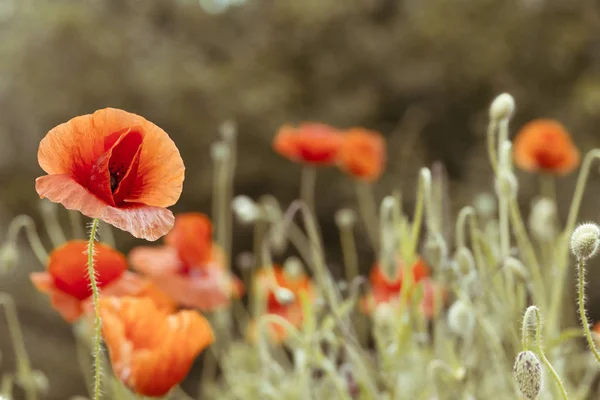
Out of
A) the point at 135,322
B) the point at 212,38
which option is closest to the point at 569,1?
the point at 212,38

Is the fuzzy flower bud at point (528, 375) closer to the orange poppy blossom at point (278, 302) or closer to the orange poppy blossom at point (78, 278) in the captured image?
the orange poppy blossom at point (78, 278)

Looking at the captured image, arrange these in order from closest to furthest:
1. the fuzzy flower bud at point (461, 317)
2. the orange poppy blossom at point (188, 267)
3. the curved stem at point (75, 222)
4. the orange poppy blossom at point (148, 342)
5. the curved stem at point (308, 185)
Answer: the orange poppy blossom at point (148, 342)
the fuzzy flower bud at point (461, 317)
the orange poppy blossom at point (188, 267)
the curved stem at point (75, 222)
the curved stem at point (308, 185)

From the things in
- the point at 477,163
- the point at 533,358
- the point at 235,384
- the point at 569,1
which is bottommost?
the point at 235,384

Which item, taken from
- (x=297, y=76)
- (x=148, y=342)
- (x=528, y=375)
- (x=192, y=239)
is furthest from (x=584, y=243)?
(x=297, y=76)

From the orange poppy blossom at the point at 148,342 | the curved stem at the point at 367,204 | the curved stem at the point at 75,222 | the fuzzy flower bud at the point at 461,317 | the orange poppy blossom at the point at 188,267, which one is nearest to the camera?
the orange poppy blossom at the point at 148,342

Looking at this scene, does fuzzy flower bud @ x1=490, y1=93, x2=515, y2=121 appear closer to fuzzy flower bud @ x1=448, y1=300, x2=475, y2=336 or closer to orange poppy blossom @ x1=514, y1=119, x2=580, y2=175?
fuzzy flower bud @ x1=448, y1=300, x2=475, y2=336

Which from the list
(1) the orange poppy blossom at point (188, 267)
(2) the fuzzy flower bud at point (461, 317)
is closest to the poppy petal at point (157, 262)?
(1) the orange poppy blossom at point (188, 267)

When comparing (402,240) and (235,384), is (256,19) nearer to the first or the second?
(235,384)
